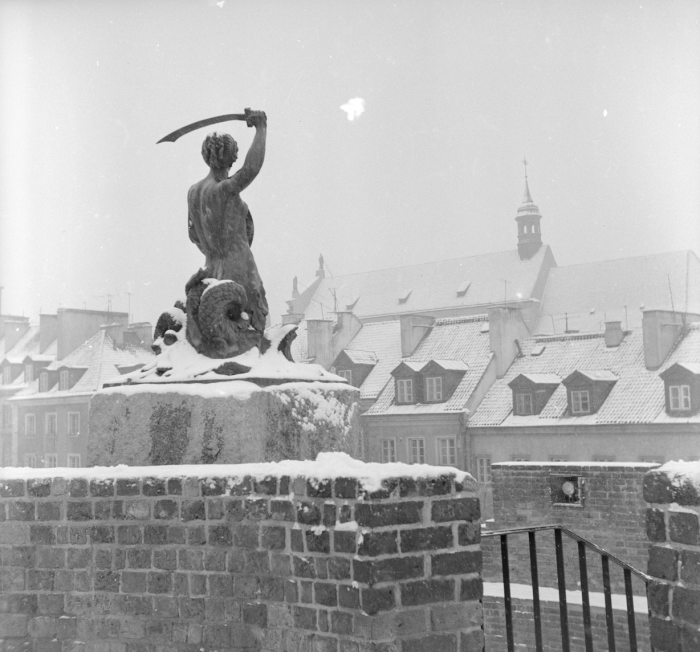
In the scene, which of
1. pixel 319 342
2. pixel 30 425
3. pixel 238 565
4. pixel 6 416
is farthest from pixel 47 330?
pixel 238 565

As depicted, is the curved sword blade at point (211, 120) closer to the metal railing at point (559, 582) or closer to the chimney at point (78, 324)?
the metal railing at point (559, 582)

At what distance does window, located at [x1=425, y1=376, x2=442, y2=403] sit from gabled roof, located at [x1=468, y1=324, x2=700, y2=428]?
5.16 ft

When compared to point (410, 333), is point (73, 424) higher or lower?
lower

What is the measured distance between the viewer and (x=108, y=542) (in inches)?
211

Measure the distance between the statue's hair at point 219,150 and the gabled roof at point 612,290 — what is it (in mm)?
45405

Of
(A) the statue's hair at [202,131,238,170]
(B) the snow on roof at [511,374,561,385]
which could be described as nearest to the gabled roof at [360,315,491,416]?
(B) the snow on roof at [511,374,561,385]

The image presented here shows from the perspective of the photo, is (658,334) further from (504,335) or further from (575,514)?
(575,514)

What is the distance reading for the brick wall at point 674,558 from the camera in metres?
5.04

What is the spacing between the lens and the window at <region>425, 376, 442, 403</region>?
102 ft

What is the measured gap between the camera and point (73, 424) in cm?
3675

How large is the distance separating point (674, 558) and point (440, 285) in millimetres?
58653

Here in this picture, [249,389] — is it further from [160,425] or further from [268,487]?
[268,487]

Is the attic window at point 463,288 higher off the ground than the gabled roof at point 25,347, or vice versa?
the attic window at point 463,288

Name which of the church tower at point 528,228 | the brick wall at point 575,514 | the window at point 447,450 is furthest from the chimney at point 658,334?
the church tower at point 528,228
